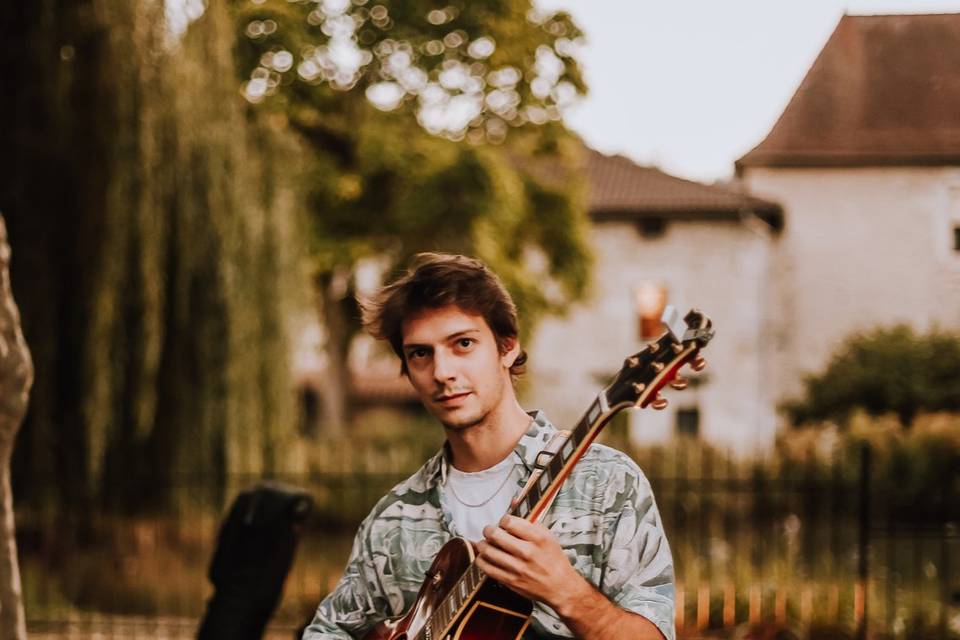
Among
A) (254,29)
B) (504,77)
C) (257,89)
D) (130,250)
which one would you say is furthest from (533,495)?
(504,77)

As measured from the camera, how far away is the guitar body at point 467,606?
6.53 feet

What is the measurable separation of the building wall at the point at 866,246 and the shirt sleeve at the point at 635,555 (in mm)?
4388

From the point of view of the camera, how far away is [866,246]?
6609 mm

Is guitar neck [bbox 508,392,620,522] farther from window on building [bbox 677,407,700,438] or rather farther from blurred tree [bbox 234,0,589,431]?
window on building [bbox 677,407,700,438]

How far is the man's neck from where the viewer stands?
2158 mm

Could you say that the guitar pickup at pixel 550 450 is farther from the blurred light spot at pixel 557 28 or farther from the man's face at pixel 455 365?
the blurred light spot at pixel 557 28

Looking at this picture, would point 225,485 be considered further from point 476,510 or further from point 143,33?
point 476,510

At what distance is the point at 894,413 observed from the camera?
770cm

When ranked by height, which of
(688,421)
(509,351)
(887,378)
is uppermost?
(509,351)

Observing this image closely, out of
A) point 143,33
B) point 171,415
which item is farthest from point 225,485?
point 143,33

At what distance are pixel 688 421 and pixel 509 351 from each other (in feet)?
41.9

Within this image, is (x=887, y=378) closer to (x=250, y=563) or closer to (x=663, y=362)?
(x=250, y=563)

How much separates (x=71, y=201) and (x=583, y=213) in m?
11.6

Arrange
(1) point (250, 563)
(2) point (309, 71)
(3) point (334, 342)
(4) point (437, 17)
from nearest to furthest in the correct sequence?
(1) point (250, 563) < (2) point (309, 71) < (4) point (437, 17) < (3) point (334, 342)
